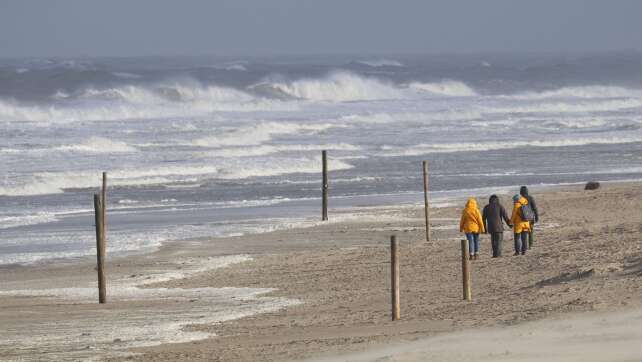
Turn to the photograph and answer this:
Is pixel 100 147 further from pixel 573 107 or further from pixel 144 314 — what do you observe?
pixel 573 107

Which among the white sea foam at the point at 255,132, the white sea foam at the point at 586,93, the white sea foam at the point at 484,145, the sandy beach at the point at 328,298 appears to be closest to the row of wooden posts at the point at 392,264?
the sandy beach at the point at 328,298

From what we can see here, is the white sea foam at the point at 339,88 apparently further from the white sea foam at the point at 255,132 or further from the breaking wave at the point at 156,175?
the breaking wave at the point at 156,175

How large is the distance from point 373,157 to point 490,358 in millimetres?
29529

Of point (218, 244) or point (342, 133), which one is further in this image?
point (342, 133)

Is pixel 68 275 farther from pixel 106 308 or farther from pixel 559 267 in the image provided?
pixel 559 267

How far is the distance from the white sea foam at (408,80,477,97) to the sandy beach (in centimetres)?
7429

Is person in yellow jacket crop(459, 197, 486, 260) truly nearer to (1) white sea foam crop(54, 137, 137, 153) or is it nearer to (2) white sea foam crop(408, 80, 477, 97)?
(1) white sea foam crop(54, 137, 137, 153)

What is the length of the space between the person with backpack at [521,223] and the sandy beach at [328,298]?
234 millimetres

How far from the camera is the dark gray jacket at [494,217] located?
1858 centimetres

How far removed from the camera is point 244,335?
1386cm

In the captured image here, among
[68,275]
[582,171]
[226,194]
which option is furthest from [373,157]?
A: [68,275]

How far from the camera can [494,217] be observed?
18.8 meters

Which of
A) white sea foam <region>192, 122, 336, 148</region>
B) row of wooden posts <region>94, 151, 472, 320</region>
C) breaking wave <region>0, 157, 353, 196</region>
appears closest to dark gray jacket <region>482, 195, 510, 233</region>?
row of wooden posts <region>94, 151, 472, 320</region>

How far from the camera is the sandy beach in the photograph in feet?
40.7
